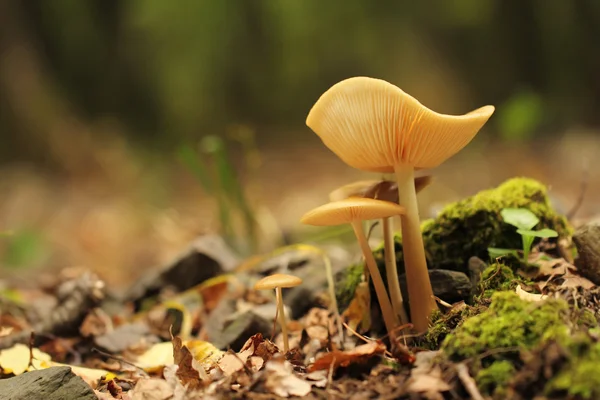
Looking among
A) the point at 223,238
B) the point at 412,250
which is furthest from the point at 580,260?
the point at 223,238

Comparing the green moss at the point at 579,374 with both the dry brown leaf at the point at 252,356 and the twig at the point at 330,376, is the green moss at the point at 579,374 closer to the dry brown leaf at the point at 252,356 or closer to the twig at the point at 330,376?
the twig at the point at 330,376

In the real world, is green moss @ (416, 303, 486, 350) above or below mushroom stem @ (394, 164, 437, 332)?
below

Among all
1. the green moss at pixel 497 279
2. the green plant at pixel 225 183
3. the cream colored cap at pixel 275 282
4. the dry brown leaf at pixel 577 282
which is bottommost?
the dry brown leaf at pixel 577 282

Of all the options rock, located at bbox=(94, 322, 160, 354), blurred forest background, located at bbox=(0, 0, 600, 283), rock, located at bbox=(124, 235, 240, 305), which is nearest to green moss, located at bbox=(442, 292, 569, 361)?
rock, located at bbox=(94, 322, 160, 354)

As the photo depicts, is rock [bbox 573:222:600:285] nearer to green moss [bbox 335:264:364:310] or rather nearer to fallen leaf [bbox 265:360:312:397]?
green moss [bbox 335:264:364:310]

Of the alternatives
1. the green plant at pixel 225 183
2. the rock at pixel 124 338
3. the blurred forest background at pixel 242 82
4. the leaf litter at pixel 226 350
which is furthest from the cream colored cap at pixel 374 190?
the blurred forest background at pixel 242 82

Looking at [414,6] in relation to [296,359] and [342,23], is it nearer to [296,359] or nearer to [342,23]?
[342,23]
